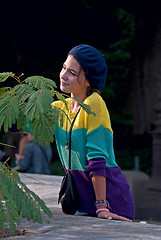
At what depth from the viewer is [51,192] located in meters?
5.02

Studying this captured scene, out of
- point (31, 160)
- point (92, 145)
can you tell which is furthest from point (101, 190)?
point (31, 160)

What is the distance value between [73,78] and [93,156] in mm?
565

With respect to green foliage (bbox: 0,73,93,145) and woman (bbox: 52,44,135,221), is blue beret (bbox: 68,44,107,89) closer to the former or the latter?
woman (bbox: 52,44,135,221)

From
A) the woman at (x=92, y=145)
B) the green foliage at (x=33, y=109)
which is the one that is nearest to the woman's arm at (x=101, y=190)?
the woman at (x=92, y=145)

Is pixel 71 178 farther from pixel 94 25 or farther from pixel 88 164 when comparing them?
pixel 94 25

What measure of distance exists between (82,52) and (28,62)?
36.3 feet

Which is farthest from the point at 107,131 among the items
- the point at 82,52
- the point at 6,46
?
the point at 6,46

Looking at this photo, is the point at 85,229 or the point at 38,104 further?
the point at 85,229

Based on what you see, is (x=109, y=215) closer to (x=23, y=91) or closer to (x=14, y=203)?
(x=14, y=203)

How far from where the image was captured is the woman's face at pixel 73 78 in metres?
3.94

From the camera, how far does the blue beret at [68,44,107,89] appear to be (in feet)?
12.9

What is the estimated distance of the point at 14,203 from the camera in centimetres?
316

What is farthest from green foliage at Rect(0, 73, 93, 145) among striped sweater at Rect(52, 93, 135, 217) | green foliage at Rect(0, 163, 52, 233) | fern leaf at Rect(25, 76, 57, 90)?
striped sweater at Rect(52, 93, 135, 217)

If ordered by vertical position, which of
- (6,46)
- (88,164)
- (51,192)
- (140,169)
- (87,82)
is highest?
(6,46)
